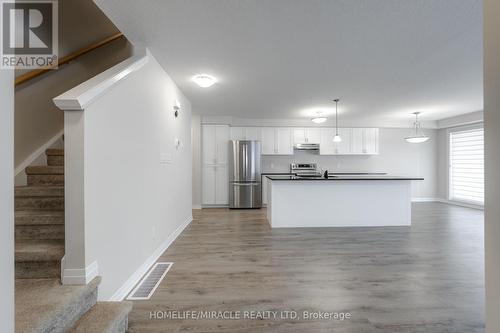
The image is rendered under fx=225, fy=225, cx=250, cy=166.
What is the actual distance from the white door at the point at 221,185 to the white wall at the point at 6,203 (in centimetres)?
532

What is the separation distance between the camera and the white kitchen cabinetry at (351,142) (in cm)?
670

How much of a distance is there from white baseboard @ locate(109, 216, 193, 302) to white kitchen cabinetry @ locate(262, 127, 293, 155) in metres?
3.75

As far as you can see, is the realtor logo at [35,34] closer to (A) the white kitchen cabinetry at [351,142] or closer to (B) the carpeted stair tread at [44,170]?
(B) the carpeted stair tread at [44,170]

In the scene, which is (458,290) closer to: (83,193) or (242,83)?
(83,193)

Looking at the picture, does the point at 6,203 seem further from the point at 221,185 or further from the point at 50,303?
the point at 221,185

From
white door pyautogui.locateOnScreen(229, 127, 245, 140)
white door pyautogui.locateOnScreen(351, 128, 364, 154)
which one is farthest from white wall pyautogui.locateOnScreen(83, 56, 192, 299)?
white door pyautogui.locateOnScreen(351, 128, 364, 154)

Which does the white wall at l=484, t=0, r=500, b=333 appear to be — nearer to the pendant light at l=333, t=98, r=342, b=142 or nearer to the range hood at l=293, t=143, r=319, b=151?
the pendant light at l=333, t=98, r=342, b=142

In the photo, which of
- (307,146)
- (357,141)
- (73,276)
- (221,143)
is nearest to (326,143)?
(307,146)

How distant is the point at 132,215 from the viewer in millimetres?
2186

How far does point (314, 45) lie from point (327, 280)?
2499 mm

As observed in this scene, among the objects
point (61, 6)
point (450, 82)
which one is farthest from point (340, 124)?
point (61, 6)

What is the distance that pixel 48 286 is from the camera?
1505 millimetres

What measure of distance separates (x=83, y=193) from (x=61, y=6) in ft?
9.30

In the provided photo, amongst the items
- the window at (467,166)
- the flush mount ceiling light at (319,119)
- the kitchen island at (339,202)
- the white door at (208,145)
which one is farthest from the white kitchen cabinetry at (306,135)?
the window at (467,166)
